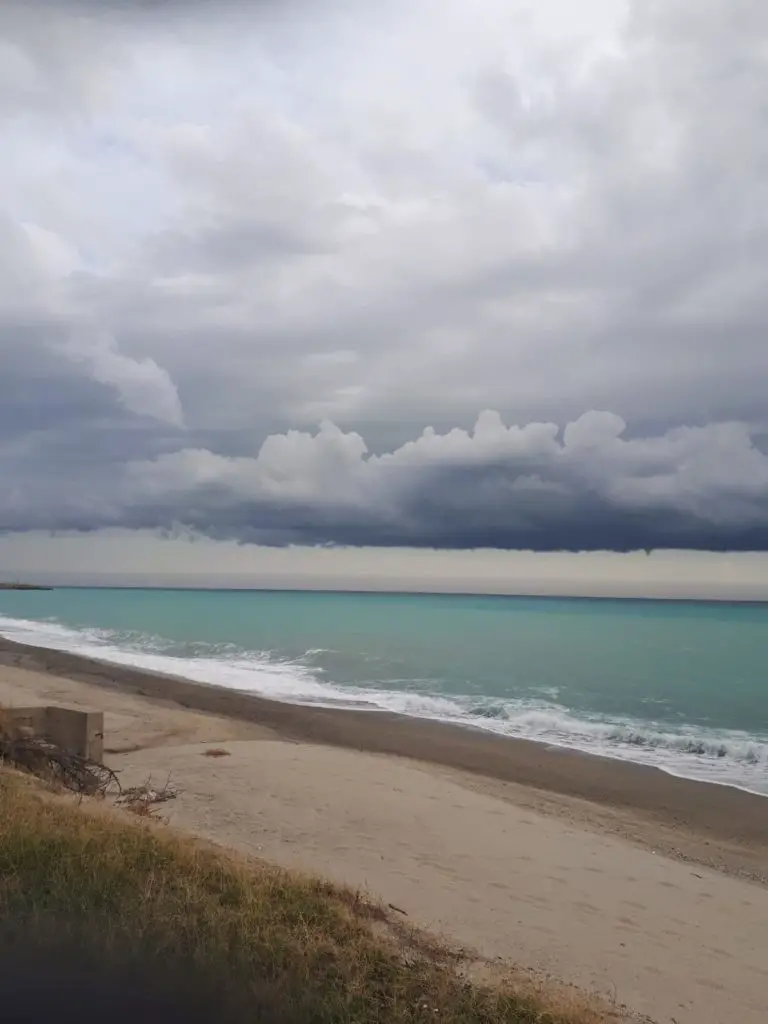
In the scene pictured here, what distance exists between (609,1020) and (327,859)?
4.30m

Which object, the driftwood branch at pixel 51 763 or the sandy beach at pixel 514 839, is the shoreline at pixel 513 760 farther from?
the driftwood branch at pixel 51 763

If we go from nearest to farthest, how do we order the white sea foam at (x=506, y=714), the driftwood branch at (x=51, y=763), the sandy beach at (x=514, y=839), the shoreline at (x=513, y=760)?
the sandy beach at (x=514, y=839), the driftwood branch at (x=51, y=763), the shoreline at (x=513, y=760), the white sea foam at (x=506, y=714)

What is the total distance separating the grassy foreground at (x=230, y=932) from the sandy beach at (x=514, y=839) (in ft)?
3.91

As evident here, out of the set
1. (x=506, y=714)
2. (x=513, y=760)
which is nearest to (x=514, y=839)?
(x=513, y=760)

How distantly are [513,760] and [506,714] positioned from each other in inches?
236

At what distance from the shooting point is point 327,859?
9.03 m

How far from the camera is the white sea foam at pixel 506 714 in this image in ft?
60.1

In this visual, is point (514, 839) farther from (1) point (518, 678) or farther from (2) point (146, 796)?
(1) point (518, 678)

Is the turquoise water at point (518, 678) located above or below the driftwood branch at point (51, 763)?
below

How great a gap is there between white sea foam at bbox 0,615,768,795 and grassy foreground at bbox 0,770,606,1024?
12.2 meters

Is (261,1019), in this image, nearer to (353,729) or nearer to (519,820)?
(519,820)

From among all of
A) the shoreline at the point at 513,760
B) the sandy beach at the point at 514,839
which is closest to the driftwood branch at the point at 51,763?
the sandy beach at the point at 514,839

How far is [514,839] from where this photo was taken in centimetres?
1072

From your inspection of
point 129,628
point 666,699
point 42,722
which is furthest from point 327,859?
point 129,628
